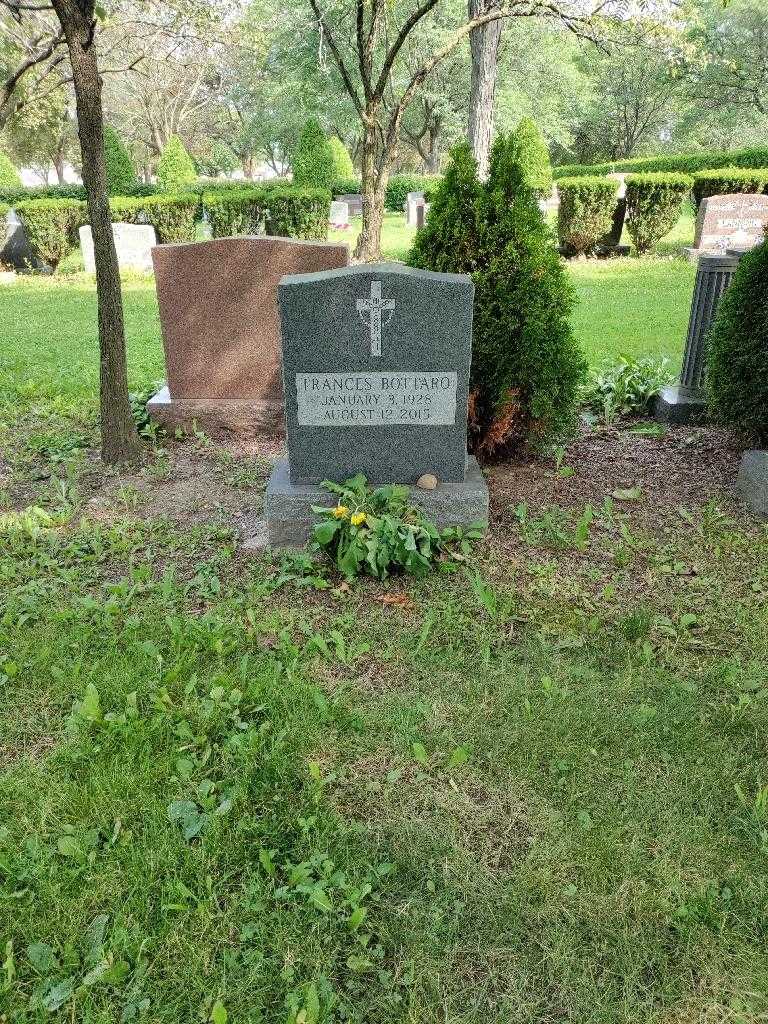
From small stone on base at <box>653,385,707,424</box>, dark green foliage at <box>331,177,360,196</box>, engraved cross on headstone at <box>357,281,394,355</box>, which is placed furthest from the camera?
dark green foliage at <box>331,177,360,196</box>

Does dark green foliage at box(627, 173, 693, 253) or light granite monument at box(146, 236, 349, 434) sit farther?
dark green foliage at box(627, 173, 693, 253)

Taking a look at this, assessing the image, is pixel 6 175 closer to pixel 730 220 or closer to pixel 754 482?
pixel 730 220

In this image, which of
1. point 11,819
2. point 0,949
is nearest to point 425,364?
point 11,819

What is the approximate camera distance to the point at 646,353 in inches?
300

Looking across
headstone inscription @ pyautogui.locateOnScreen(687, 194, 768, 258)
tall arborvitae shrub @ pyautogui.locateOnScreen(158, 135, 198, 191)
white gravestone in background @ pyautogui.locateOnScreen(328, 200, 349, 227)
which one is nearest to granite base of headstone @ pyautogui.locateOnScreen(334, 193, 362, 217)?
white gravestone in background @ pyautogui.locateOnScreen(328, 200, 349, 227)

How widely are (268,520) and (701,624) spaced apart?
2068mm

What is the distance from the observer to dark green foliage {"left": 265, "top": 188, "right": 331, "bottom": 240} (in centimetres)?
1566

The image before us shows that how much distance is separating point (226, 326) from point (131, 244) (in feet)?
33.5

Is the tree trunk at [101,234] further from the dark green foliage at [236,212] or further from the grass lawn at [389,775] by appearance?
the dark green foliage at [236,212]

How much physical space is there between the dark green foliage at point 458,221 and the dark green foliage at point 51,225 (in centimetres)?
1278

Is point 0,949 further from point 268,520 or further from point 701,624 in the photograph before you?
point 701,624

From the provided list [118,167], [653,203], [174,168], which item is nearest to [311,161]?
[174,168]

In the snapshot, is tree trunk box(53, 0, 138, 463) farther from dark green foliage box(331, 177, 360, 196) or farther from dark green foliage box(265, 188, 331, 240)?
dark green foliage box(331, 177, 360, 196)

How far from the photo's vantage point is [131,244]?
46.0 ft
